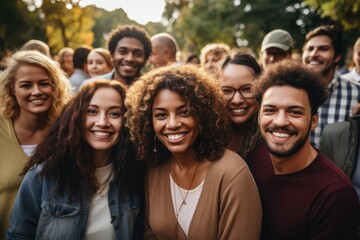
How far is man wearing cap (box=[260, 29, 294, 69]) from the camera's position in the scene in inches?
211

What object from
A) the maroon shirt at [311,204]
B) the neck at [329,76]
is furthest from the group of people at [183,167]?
the neck at [329,76]

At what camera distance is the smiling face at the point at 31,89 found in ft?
11.6

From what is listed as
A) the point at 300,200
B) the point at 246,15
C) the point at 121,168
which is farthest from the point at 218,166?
the point at 246,15

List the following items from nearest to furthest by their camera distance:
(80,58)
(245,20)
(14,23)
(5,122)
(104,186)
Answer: (104,186), (5,122), (80,58), (245,20), (14,23)

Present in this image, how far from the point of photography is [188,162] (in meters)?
2.90

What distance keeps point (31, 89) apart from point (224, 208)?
7.85 ft

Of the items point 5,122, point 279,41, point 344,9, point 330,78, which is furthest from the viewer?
point 344,9

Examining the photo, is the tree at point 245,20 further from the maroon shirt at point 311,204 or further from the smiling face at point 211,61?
the maroon shirt at point 311,204

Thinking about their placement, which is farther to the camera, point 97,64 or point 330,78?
point 97,64

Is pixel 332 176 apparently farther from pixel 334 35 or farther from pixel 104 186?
pixel 334 35

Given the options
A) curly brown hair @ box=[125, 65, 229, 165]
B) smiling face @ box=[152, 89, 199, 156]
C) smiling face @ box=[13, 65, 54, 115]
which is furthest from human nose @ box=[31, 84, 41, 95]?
smiling face @ box=[152, 89, 199, 156]

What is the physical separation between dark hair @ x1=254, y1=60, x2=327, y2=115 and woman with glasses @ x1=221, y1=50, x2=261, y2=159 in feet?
1.56

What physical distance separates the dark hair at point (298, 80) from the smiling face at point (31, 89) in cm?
229

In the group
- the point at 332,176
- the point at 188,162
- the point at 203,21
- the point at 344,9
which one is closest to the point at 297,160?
the point at 332,176
